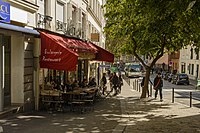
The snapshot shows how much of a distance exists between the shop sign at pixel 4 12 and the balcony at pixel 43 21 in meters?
3.27

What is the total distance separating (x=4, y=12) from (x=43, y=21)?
4.23 meters

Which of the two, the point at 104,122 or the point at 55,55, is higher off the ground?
the point at 55,55

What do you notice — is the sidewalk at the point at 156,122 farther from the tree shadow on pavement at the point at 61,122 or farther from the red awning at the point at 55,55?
the red awning at the point at 55,55

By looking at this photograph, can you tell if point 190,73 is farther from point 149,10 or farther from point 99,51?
point 149,10

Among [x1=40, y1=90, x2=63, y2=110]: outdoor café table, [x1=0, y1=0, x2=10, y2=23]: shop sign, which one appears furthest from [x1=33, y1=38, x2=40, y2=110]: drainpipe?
[x1=0, y1=0, x2=10, y2=23]: shop sign

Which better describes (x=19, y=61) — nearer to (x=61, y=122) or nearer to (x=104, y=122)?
(x=61, y=122)

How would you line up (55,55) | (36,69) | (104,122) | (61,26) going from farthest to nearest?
1. (61,26)
2. (36,69)
3. (55,55)
4. (104,122)

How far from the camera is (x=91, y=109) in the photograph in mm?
14711

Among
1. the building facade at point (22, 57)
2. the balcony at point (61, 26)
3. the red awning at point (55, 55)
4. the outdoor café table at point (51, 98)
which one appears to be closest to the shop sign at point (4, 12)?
the building facade at point (22, 57)

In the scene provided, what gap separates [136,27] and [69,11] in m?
4.28

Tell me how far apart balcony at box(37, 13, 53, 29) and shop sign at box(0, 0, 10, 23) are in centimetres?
327

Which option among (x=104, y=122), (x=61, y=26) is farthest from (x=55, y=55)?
(x=61, y=26)

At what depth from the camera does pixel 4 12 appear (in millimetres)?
10391

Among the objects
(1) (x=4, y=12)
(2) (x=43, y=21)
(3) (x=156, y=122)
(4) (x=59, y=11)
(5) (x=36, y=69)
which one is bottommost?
(3) (x=156, y=122)
